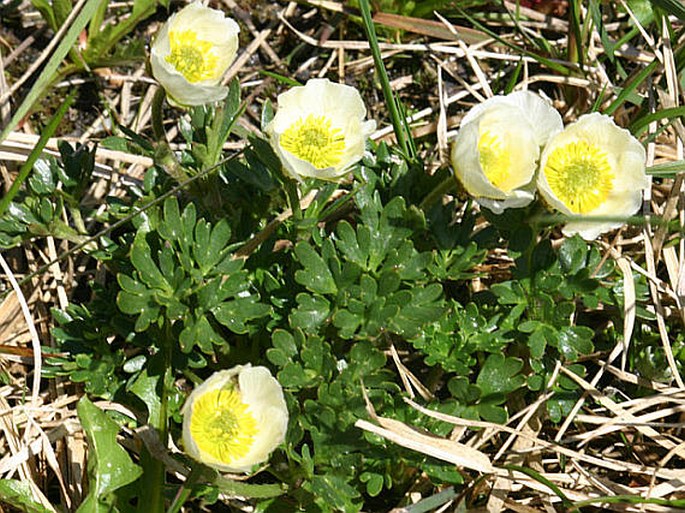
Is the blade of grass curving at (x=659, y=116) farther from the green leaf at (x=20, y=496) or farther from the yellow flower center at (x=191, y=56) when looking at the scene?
the green leaf at (x=20, y=496)

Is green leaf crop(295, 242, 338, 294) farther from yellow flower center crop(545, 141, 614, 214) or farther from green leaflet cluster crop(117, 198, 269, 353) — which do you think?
yellow flower center crop(545, 141, 614, 214)

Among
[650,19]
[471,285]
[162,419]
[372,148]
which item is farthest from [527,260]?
[650,19]

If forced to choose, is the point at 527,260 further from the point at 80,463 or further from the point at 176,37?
the point at 80,463

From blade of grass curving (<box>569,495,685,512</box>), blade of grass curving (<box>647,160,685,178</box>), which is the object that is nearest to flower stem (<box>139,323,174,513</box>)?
blade of grass curving (<box>569,495,685,512</box>)

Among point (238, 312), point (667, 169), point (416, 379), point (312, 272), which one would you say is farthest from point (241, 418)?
point (667, 169)

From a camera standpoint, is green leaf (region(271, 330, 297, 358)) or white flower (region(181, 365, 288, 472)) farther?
green leaf (region(271, 330, 297, 358))
